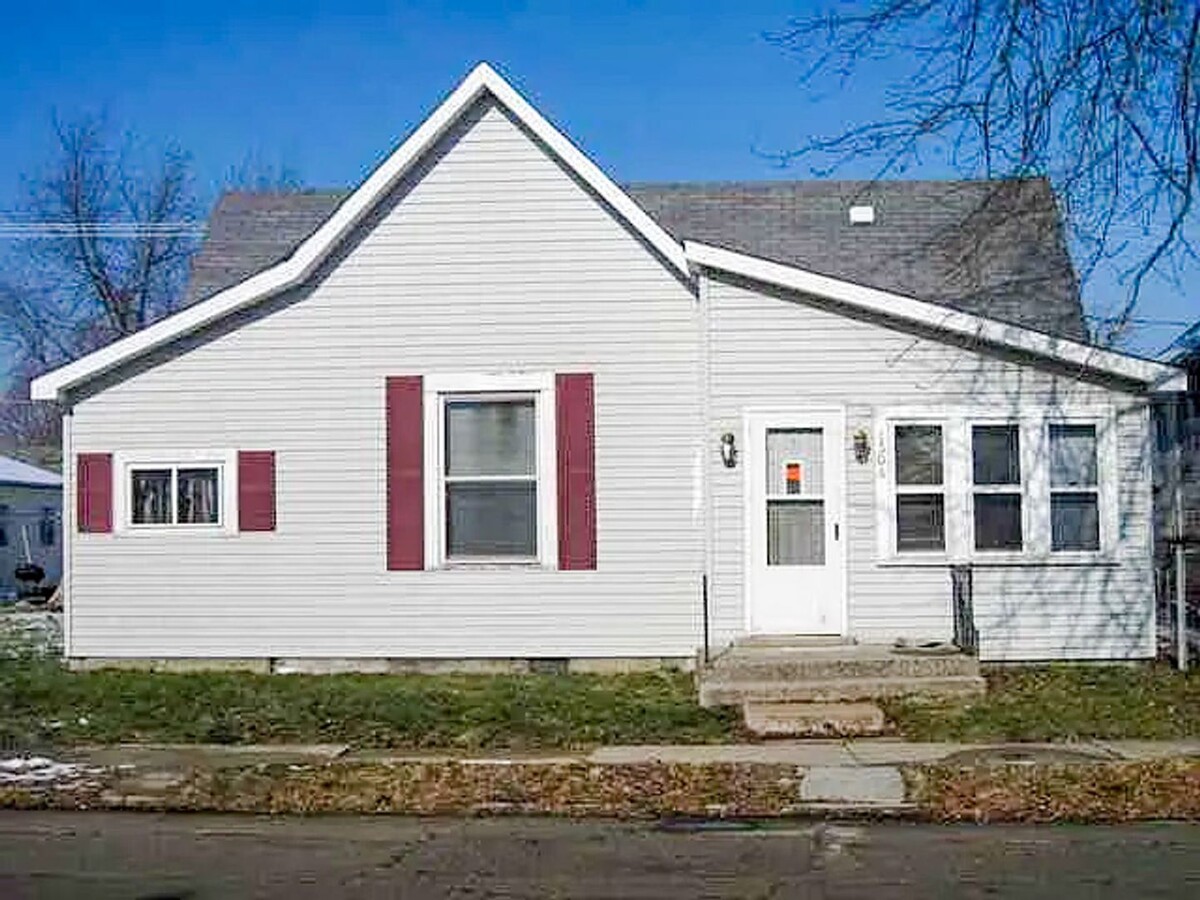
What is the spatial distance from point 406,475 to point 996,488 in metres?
6.37

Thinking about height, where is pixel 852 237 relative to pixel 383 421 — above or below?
above

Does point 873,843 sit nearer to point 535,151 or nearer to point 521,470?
point 521,470

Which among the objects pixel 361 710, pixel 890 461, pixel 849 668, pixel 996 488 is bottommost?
pixel 361 710

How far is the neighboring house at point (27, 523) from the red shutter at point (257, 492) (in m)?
22.5

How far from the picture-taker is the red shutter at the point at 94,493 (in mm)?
18438

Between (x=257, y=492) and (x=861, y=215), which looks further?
(x=861, y=215)

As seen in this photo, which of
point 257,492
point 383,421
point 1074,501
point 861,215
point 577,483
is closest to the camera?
point 1074,501

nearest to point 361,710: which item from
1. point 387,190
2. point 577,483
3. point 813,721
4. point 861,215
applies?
point 577,483

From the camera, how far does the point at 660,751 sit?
12914 mm

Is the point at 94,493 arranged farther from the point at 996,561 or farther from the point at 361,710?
the point at 996,561

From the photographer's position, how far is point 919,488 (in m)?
17.2

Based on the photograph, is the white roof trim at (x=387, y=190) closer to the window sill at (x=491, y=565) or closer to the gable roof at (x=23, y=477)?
the window sill at (x=491, y=565)

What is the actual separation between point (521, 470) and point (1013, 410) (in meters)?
5.33

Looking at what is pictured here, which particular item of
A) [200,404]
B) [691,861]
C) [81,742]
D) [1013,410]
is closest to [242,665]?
[200,404]
